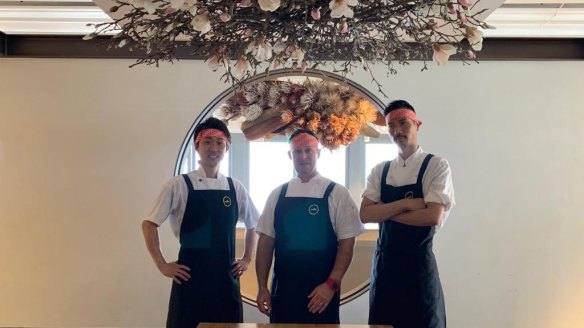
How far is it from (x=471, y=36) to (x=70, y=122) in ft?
8.89

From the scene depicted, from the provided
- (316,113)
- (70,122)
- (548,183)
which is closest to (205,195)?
(70,122)

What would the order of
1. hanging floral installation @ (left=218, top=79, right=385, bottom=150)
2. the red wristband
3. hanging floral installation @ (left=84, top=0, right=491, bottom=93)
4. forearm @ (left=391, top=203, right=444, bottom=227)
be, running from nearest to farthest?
hanging floral installation @ (left=84, top=0, right=491, bottom=93) < forearm @ (left=391, top=203, right=444, bottom=227) < the red wristband < hanging floral installation @ (left=218, top=79, right=385, bottom=150)

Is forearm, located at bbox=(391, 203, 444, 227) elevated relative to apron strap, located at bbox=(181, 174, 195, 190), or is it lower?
lower

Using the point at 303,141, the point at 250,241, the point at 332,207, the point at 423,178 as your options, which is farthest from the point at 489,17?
the point at 250,241

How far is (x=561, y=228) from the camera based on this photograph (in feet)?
10.2

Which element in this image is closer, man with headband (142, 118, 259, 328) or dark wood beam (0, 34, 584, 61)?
man with headband (142, 118, 259, 328)

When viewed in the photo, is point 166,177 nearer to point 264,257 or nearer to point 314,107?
point 264,257

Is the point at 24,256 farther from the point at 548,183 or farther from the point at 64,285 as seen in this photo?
the point at 548,183

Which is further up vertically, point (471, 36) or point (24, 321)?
point (471, 36)

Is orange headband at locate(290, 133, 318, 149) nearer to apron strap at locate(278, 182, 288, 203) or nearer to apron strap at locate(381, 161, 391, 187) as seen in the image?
apron strap at locate(278, 182, 288, 203)

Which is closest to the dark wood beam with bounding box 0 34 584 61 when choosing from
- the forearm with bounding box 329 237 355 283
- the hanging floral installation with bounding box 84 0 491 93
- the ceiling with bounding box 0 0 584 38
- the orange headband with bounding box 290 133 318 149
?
the ceiling with bounding box 0 0 584 38

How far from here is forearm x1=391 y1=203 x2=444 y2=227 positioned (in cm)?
211

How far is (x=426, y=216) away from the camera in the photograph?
Result: 2.12 meters

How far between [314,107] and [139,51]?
5.04 ft
